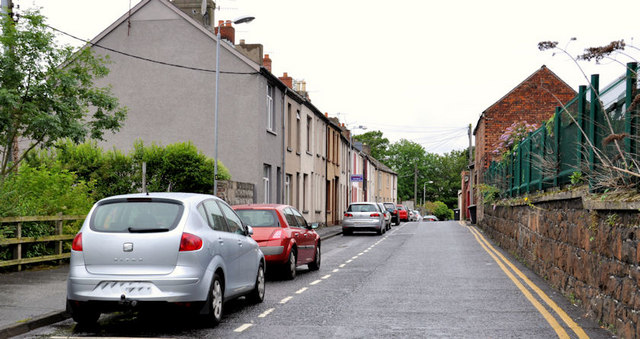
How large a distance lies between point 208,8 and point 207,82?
215 inches

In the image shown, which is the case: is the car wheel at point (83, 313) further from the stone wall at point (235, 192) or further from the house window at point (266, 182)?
the house window at point (266, 182)

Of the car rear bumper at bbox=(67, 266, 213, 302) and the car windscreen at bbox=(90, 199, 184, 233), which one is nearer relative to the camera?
the car rear bumper at bbox=(67, 266, 213, 302)

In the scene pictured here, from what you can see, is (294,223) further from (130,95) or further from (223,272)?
(130,95)

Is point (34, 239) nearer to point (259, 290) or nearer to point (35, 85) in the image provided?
point (35, 85)

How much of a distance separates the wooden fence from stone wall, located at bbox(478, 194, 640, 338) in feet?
31.4

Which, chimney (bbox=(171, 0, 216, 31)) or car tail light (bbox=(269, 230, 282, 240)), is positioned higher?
chimney (bbox=(171, 0, 216, 31))

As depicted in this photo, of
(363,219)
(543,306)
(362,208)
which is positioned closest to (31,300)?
(543,306)

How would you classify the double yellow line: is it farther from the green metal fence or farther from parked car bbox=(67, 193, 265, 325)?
parked car bbox=(67, 193, 265, 325)

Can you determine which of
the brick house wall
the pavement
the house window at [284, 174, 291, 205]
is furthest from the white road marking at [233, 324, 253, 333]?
the brick house wall

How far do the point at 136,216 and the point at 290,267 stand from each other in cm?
594

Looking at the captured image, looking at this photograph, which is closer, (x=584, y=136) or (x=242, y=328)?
(x=242, y=328)

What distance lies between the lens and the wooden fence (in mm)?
12602

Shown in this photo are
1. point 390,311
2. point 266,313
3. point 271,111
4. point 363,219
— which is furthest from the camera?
point 363,219

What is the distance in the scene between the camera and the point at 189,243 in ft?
25.6
